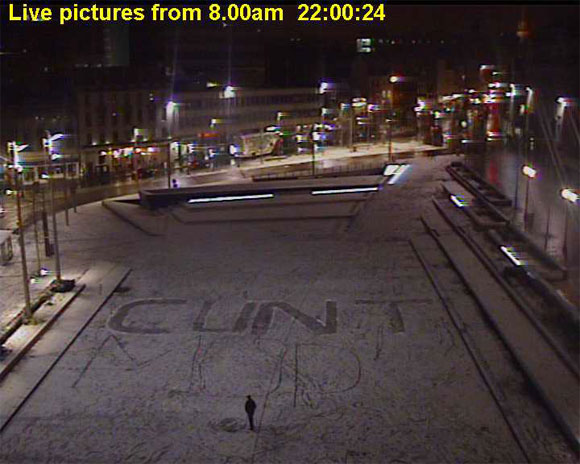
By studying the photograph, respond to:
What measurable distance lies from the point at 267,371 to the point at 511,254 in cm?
695

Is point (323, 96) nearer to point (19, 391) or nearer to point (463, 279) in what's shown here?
point (463, 279)

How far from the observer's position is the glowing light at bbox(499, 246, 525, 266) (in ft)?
46.7

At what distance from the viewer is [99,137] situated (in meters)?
34.1

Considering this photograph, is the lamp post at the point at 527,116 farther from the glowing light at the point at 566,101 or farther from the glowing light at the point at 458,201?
the glowing light at the point at 458,201

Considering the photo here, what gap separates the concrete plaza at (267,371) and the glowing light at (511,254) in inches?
73.6

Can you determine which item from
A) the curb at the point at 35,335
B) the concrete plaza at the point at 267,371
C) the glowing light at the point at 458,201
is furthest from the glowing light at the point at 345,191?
the curb at the point at 35,335

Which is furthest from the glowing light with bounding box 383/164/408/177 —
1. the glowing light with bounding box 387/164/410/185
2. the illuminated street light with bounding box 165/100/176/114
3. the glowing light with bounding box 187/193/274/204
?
the illuminated street light with bounding box 165/100/176/114

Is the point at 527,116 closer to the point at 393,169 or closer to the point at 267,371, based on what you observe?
the point at 393,169

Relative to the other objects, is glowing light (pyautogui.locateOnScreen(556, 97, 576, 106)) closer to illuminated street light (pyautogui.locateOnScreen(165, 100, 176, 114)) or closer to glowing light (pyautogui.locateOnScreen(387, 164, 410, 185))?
glowing light (pyautogui.locateOnScreen(387, 164, 410, 185))

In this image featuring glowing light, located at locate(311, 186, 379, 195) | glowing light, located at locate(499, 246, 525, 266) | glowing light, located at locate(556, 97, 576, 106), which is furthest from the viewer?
glowing light, located at locate(556, 97, 576, 106)

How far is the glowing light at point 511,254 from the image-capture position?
14.2 metres

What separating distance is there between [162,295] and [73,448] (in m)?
6.12

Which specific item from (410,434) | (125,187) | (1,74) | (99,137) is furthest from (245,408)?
(1,74)

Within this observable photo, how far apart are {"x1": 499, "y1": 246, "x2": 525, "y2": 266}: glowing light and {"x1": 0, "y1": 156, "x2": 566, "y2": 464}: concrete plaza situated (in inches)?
73.6
